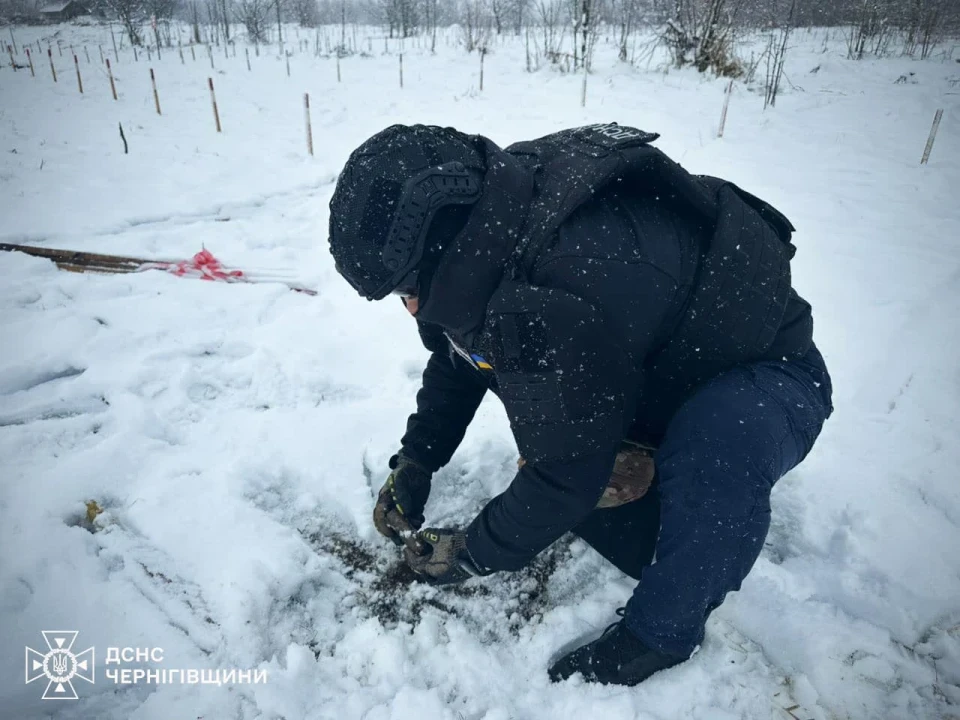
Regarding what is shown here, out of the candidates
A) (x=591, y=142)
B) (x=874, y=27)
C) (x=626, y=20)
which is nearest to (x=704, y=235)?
(x=591, y=142)

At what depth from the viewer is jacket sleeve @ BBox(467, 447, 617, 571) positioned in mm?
1163

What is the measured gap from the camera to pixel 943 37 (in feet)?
38.9

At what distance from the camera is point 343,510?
185 centimetres

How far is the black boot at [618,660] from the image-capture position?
4.33 feet

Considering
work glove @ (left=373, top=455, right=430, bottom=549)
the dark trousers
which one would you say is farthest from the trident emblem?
the dark trousers

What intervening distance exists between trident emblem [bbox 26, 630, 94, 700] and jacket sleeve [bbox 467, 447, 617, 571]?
3.40 ft

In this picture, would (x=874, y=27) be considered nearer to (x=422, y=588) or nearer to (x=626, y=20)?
(x=626, y=20)

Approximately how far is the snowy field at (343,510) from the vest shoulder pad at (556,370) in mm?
735

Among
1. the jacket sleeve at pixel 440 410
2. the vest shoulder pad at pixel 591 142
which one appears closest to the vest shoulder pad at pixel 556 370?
the vest shoulder pad at pixel 591 142

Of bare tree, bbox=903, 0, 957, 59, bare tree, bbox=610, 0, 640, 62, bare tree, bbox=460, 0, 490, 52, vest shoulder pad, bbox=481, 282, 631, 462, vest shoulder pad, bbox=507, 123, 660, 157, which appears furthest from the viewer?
bare tree, bbox=460, 0, 490, 52

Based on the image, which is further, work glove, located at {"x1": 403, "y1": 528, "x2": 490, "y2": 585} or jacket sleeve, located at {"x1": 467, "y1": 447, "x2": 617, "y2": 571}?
work glove, located at {"x1": 403, "y1": 528, "x2": 490, "y2": 585}

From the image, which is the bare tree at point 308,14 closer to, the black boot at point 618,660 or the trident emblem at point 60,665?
the trident emblem at point 60,665

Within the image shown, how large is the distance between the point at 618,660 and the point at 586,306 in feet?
3.05

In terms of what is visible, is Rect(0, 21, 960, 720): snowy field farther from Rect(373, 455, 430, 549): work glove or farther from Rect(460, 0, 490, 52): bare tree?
Rect(460, 0, 490, 52): bare tree
